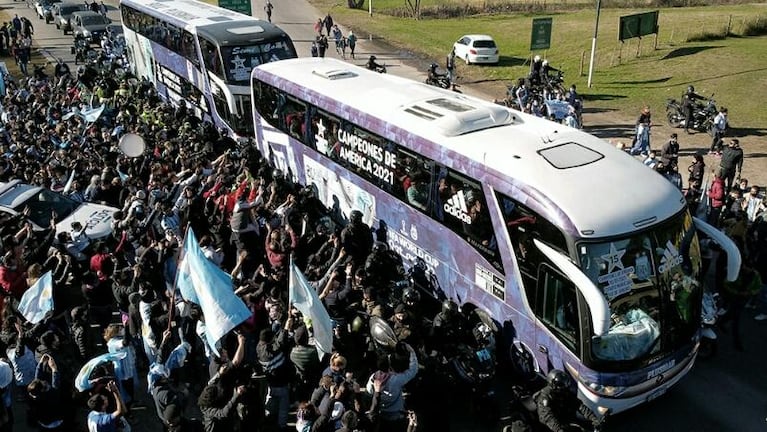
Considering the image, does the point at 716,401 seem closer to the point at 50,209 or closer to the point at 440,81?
the point at 50,209

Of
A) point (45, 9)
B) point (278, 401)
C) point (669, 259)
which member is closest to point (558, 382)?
point (669, 259)

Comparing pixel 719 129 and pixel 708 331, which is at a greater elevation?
pixel 719 129

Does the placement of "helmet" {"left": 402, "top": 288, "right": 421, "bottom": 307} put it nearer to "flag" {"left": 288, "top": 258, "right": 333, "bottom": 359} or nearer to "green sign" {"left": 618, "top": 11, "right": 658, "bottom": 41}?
"flag" {"left": 288, "top": 258, "right": 333, "bottom": 359}

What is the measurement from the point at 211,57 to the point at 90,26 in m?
23.6

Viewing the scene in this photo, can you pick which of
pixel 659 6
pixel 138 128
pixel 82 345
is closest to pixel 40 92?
pixel 138 128

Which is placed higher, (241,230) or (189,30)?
(189,30)

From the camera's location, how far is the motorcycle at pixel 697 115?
72.8ft

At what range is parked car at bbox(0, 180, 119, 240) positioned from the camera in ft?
41.9

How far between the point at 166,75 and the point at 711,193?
19.3 meters

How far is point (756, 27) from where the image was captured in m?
34.6

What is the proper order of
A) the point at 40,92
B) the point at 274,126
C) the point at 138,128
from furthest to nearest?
the point at 40,92 → the point at 138,128 → the point at 274,126

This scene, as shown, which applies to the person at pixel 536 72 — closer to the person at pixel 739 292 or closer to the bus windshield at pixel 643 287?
the person at pixel 739 292

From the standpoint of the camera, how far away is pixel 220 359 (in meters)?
7.86

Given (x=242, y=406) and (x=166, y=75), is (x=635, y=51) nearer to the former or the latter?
(x=166, y=75)
